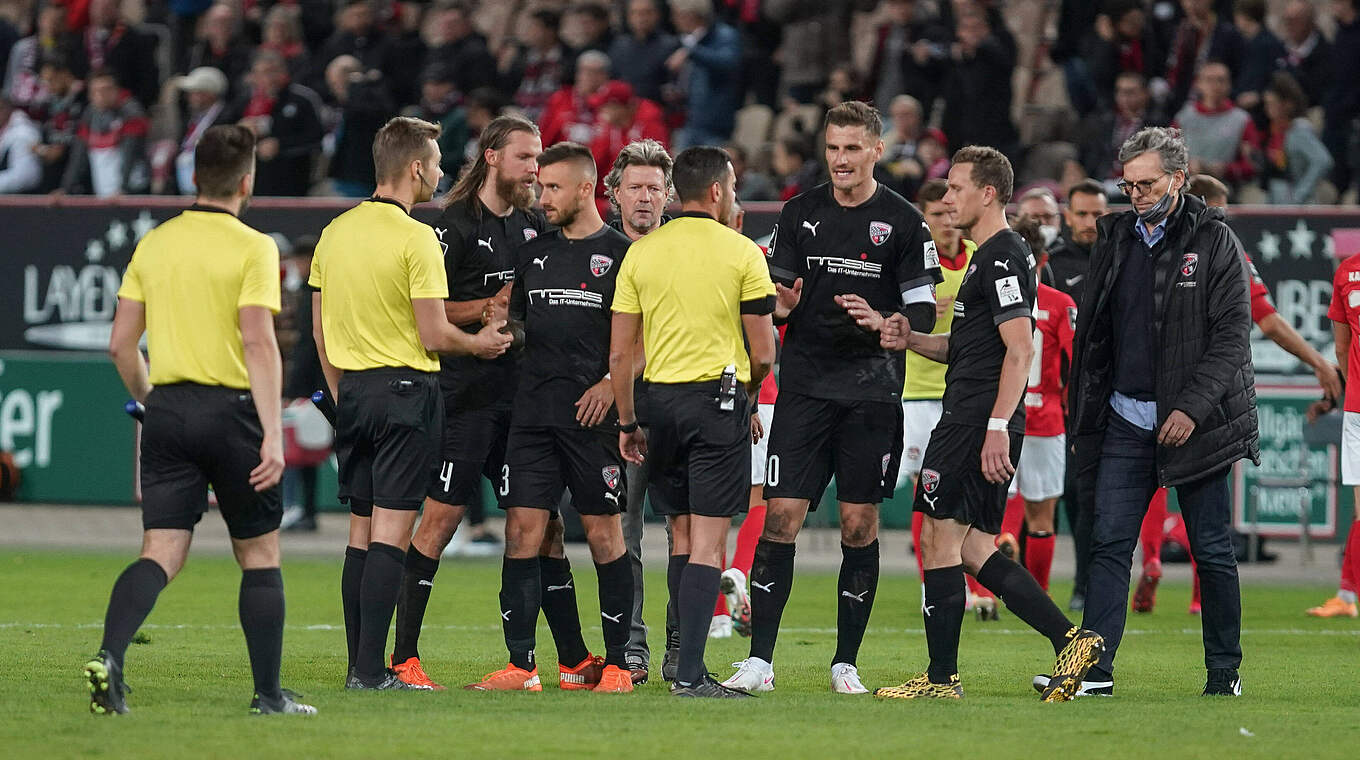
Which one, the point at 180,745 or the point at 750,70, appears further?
the point at 750,70

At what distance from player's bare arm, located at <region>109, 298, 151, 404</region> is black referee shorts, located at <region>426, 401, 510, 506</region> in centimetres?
171

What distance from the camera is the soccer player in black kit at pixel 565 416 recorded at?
824 cm

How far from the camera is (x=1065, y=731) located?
705 centimetres

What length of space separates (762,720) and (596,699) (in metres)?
0.94

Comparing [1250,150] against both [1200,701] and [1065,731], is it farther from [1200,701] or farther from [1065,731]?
[1065,731]

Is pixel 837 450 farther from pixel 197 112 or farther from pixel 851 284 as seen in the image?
pixel 197 112

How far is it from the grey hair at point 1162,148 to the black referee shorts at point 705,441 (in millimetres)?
2058

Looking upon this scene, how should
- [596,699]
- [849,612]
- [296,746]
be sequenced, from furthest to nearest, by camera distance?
[849,612] → [596,699] → [296,746]

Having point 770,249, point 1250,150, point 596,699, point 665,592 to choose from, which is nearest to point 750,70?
point 1250,150

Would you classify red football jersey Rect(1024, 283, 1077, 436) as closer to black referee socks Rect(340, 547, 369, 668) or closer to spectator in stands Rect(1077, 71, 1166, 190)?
black referee socks Rect(340, 547, 369, 668)

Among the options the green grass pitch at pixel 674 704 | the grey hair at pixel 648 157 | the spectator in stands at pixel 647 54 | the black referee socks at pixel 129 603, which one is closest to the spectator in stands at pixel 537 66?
the spectator in stands at pixel 647 54

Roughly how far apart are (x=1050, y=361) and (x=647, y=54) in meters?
8.95

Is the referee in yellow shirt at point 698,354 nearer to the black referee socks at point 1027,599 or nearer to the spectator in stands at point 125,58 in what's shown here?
the black referee socks at point 1027,599

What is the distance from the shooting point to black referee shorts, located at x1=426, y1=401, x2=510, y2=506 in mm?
8445
